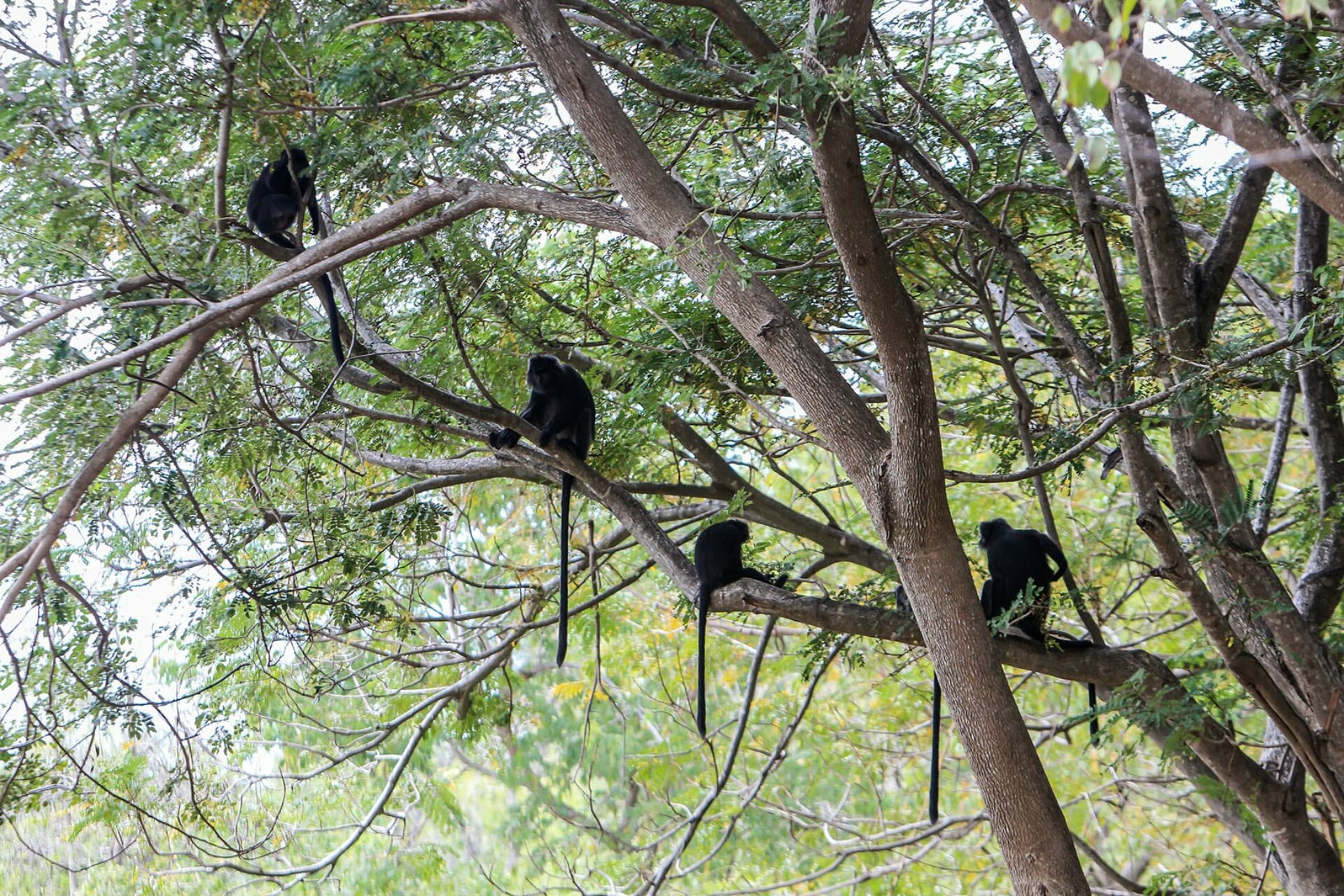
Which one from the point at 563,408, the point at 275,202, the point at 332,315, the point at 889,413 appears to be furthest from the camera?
the point at 563,408

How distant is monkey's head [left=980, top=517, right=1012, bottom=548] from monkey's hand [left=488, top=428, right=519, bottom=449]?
2.41 meters

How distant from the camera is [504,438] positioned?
470 cm

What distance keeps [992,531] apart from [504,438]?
249 cm

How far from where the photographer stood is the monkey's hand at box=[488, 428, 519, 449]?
466 centimetres

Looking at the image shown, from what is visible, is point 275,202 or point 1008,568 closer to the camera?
point 275,202

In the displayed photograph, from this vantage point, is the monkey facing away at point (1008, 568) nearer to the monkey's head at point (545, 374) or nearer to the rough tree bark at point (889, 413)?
the rough tree bark at point (889, 413)

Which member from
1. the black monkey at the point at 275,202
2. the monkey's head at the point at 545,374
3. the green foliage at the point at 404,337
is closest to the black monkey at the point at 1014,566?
the green foliage at the point at 404,337

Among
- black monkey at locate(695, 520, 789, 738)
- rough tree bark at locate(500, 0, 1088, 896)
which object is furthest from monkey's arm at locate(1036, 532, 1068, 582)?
rough tree bark at locate(500, 0, 1088, 896)

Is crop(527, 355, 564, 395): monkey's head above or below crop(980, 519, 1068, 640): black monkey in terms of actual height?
above

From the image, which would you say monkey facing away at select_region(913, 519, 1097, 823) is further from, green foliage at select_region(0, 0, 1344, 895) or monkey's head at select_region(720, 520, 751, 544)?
monkey's head at select_region(720, 520, 751, 544)

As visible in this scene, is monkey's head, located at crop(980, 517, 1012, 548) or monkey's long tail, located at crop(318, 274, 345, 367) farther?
monkey's head, located at crop(980, 517, 1012, 548)

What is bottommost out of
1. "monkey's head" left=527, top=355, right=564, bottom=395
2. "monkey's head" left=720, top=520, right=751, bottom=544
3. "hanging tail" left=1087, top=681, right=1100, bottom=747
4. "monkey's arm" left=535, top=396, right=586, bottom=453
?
"hanging tail" left=1087, top=681, right=1100, bottom=747

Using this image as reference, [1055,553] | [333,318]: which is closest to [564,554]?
[333,318]

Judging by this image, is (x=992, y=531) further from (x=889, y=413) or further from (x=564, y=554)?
(x=889, y=413)
